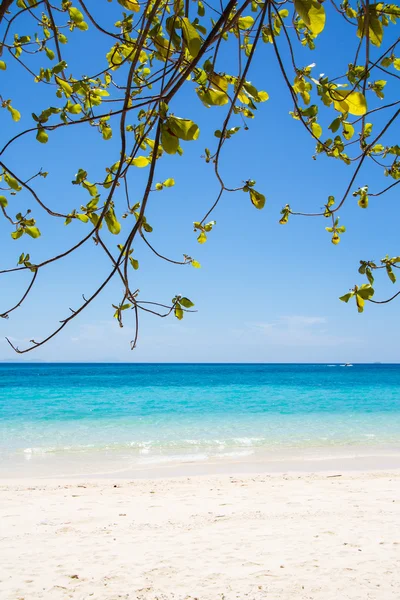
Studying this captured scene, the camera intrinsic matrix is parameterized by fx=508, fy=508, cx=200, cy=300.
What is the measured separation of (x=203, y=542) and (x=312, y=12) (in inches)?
168

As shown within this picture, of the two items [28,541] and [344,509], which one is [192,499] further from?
[28,541]

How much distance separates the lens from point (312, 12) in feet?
2.56

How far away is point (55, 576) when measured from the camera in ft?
→ 11.8

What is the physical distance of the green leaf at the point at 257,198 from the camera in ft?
3.70

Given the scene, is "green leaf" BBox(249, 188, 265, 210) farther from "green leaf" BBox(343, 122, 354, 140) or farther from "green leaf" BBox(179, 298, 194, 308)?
"green leaf" BBox(343, 122, 354, 140)

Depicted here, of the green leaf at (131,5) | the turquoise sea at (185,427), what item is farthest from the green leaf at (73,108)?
the turquoise sea at (185,427)

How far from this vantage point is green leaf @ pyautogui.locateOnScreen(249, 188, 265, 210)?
113cm

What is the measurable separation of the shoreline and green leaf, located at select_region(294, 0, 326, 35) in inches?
311

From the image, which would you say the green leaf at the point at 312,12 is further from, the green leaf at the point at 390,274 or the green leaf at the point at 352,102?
the green leaf at the point at 390,274

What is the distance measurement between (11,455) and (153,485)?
427 centimetres

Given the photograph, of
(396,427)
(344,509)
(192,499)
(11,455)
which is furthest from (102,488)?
(396,427)

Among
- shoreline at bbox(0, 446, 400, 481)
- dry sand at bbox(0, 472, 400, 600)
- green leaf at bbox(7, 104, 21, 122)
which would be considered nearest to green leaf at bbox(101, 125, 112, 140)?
green leaf at bbox(7, 104, 21, 122)

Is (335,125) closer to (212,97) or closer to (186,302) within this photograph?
(212,97)

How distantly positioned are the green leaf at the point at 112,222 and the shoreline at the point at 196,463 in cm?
741
